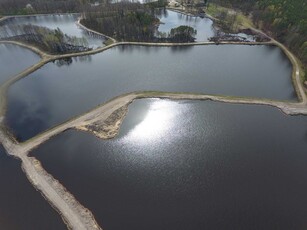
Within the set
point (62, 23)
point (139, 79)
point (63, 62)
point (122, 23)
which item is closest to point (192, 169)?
point (139, 79)

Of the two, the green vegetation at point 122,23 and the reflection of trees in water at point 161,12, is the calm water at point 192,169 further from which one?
the reflection of trees in water at point 161,12

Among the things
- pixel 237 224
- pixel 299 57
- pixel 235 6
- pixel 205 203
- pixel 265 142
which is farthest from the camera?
pixel 235 6

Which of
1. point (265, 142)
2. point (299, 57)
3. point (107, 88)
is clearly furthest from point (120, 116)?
point (299, 57)

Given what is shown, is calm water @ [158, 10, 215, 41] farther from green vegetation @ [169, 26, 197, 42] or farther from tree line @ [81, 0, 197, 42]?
green vegetation @ [169, 26, 197, 42]

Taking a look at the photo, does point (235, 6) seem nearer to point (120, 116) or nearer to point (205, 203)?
point (120, 116)

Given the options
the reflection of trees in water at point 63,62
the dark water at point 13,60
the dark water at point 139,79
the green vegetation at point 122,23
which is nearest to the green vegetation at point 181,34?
the dark water at point 139,79
